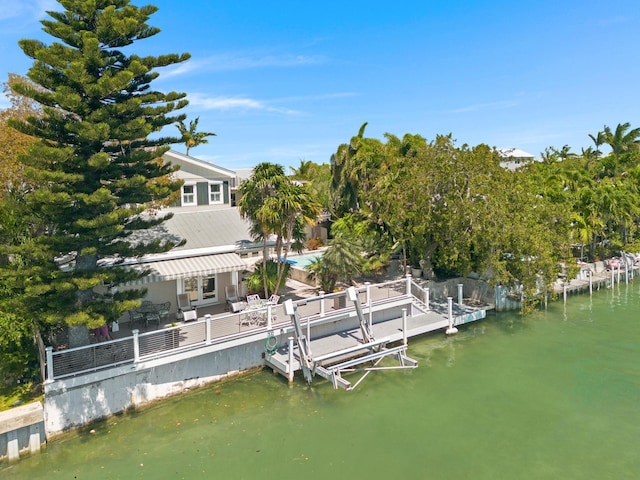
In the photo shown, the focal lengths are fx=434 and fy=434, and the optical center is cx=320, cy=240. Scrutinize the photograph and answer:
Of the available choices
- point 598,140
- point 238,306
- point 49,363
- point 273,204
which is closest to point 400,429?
point 238,306

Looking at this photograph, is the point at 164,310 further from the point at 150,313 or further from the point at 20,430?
the point at 20,430

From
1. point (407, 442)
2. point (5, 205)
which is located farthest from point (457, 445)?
point (5, 205)

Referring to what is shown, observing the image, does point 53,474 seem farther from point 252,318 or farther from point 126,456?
point 252,318

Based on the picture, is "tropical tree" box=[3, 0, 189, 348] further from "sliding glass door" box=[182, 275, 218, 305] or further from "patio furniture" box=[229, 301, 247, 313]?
"sliding glass door" box=[182, 275, 218, 305]

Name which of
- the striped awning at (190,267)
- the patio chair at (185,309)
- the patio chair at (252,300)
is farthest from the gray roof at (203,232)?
the patio chair at (252,300)

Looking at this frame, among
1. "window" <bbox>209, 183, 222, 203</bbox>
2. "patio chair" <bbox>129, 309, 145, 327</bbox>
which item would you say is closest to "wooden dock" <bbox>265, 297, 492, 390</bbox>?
"patio chair" <bbox>129, 309, 145, 327</bbox>
